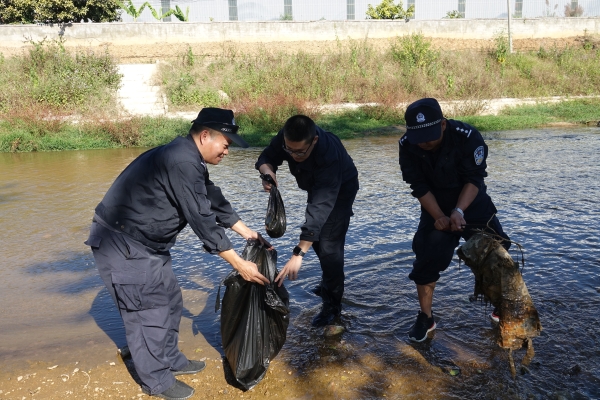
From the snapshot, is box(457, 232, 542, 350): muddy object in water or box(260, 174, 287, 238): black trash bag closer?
box(457, 232, 542, 350): muddy object in water

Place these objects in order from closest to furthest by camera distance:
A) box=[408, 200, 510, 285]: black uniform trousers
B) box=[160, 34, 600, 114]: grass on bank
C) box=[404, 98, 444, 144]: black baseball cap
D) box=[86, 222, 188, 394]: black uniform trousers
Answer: box=[86, 222, 188, 394]: black uniform trousers, box=[404, 98, 444, 144]: black baseball cap, box=[408, 200, 510, 285]: black uniform trousers, box=[160, 34, 600, 114]: grass on bank

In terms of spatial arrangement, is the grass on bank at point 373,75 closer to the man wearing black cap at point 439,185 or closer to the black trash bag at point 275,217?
the black trash bag at point 275,217

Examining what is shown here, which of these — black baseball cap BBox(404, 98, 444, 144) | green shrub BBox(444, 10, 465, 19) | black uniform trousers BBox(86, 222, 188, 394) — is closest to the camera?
black uniform trousers BBox(86, 222, 188, 394)

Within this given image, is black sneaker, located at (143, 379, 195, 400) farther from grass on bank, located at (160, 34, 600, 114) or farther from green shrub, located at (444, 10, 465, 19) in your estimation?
green shrub, located at (444, 10, 465, 19)

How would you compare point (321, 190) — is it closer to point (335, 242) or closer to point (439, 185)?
point (335, 242)

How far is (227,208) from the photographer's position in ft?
13.0

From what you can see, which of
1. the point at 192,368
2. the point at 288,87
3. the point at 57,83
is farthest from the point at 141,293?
the point at 57,83

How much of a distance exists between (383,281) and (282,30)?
26.4 meters

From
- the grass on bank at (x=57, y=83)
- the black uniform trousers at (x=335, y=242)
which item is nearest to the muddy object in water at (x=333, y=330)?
the black uniform trousers at (x=335, y=242)

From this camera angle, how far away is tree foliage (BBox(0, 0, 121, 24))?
1150 inches

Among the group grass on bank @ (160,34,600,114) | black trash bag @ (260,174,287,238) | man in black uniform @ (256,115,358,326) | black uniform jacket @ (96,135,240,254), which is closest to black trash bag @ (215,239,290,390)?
man in black uniform @ (256,115,358,326)

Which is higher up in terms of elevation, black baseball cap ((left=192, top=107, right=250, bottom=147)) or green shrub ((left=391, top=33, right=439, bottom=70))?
green shrub ((left=391, top=33, right=439, bottom=70))

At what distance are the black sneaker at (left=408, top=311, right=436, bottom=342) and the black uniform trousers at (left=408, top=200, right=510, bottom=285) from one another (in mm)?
280

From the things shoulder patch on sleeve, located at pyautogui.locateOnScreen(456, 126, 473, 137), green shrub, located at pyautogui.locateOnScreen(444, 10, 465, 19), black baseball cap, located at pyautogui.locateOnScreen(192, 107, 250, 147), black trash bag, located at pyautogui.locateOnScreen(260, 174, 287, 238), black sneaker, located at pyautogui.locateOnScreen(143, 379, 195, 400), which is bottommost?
black sneaker, located at pyautogui.locateOnScreen(143, 379, 195, 400)
